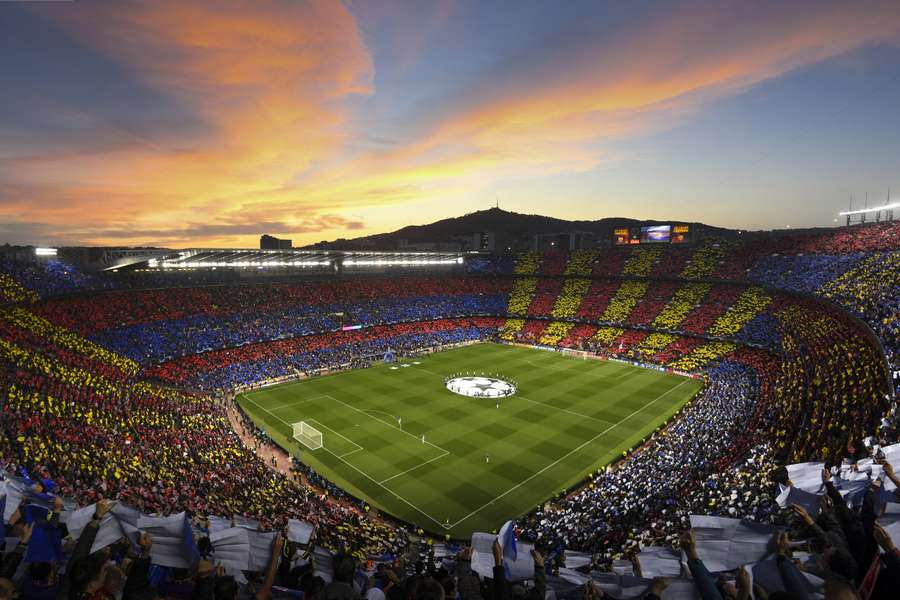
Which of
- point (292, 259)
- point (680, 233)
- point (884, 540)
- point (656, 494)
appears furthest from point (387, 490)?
point (680, 233)

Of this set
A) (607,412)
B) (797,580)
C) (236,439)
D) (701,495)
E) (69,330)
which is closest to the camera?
(797,580)

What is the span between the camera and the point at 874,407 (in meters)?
18.6

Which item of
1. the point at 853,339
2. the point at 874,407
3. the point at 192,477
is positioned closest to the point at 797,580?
the point at 874,407

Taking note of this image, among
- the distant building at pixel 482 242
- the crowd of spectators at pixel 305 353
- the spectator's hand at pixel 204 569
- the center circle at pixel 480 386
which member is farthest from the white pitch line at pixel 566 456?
the distant building at pixel 482 242

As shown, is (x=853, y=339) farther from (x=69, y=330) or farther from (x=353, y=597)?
(x=69, y=330)

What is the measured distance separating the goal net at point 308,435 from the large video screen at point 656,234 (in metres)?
63.0

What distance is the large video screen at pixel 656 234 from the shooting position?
72.7m

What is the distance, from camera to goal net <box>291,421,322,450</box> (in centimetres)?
3072

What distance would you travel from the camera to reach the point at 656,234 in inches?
2904

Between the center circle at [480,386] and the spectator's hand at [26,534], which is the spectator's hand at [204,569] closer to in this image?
the spectator's hand at [26,534]

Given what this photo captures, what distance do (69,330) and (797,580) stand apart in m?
50.2

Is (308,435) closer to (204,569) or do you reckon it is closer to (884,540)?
(204,569)

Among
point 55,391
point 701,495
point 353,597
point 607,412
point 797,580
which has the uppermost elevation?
point 797,580

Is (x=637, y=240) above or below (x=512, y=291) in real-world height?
above
